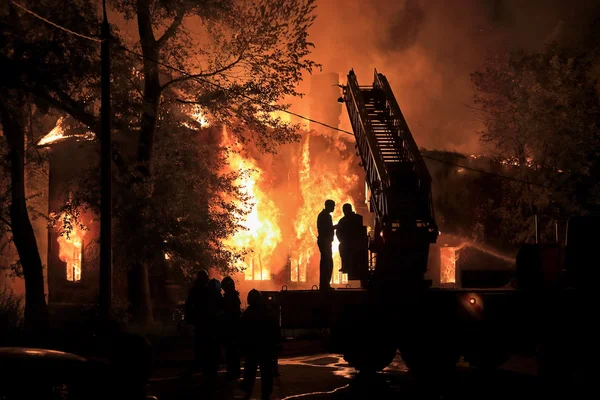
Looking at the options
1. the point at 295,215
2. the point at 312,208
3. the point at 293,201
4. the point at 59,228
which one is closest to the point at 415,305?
the point at 59,228

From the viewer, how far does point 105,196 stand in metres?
14.4

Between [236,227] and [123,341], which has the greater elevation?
[236,227]

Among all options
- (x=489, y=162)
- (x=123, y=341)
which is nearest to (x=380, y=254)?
(x=123, y=341)

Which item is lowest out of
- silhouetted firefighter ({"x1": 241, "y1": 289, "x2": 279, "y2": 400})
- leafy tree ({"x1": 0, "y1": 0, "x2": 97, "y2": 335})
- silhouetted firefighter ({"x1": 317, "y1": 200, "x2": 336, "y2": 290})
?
silhouetted firefighter ({"x1": 241, "y1": 289, "x2": 279, "y2": 400})

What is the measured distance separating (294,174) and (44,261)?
14.7 m

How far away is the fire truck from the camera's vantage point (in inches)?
470

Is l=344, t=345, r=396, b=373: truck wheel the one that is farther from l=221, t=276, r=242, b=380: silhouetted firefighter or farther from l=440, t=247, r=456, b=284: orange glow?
l=440, t=247, r=456, b=284: orange glow

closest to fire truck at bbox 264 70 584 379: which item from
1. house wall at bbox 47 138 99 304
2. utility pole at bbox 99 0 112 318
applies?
utility pole at bbox 99 0 112 318

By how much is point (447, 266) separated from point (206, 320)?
88.7 ft

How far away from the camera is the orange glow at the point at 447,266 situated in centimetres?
3794

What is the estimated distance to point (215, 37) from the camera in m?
21.5

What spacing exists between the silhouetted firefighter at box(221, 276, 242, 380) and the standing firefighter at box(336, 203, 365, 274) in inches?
87.9

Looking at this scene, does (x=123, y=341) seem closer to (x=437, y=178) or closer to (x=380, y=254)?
(x=380, y=254)

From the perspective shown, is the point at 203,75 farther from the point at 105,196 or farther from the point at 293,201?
the point at 293,201
